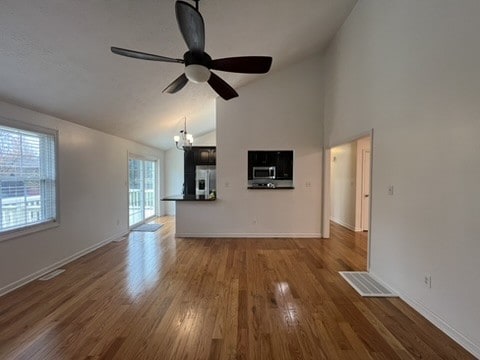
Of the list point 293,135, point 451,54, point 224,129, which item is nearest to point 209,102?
point 224,129

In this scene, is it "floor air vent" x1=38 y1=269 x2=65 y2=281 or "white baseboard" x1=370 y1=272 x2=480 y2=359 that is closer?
"white baseboard" x1=370 y1=272 x2=480 y2=359

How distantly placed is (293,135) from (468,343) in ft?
14.1

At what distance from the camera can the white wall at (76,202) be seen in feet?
10.1

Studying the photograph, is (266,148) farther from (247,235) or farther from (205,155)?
(205,155)

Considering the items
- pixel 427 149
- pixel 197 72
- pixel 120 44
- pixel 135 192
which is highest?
pixel 120 44

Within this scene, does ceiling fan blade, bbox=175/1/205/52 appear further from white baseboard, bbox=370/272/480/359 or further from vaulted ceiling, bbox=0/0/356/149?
white baseboard, bbox=370/272/480/359

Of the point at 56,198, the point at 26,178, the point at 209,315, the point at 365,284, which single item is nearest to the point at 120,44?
the point at 26,178

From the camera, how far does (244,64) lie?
7.95 feet

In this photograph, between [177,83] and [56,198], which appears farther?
[56,198]

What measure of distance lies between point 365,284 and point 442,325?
0.97m

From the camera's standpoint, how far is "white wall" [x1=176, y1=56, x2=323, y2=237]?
5547mm

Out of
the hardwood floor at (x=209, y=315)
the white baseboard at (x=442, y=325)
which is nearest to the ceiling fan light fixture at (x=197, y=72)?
the hardwood floor at (x=209, y=315)

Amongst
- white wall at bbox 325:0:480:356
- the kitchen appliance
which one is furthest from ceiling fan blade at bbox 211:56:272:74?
the kitchen appliance

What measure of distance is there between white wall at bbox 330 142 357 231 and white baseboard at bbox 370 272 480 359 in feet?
12.1
